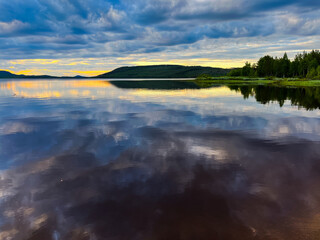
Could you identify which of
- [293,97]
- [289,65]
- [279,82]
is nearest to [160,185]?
[293,97]

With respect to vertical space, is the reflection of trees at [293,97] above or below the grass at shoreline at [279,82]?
below

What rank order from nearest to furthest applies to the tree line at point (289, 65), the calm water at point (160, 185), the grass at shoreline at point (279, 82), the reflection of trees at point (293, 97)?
the calm water at point (160, 185) → the reflection of trees at point (293, 97) → the grass at shoreline at point (279, 82) → the tree line at point (289, 65)

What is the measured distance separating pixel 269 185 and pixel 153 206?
550 centimetres

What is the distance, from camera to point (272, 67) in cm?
17712

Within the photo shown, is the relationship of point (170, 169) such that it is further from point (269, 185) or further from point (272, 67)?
point (272, 67)

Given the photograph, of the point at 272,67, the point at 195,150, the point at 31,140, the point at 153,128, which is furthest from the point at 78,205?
the point at 272,67

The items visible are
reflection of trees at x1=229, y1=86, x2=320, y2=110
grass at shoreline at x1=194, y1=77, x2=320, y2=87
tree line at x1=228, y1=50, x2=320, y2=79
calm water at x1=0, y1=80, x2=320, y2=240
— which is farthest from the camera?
tree line at x1=228, y1=50, x2=320, y2=79

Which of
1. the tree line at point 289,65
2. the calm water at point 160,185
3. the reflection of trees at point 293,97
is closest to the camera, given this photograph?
the calm water at point 160,185

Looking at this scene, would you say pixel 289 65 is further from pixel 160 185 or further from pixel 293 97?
pixel 160 185

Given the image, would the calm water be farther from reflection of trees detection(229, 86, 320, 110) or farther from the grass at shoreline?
the grass at shoreline

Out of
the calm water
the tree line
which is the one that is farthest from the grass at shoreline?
the calm water

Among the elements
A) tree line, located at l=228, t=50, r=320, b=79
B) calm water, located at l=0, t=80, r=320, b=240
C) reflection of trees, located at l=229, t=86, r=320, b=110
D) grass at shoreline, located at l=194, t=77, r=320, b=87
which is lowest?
calm water, located at l=0, t=80, r=320, b=240

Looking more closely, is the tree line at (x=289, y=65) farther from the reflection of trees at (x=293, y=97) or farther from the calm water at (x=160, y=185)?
the calm water at (x=160, y=185)

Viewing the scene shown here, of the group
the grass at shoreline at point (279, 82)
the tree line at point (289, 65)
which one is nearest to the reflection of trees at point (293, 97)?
the grass at shoreline at point (279, 82)
